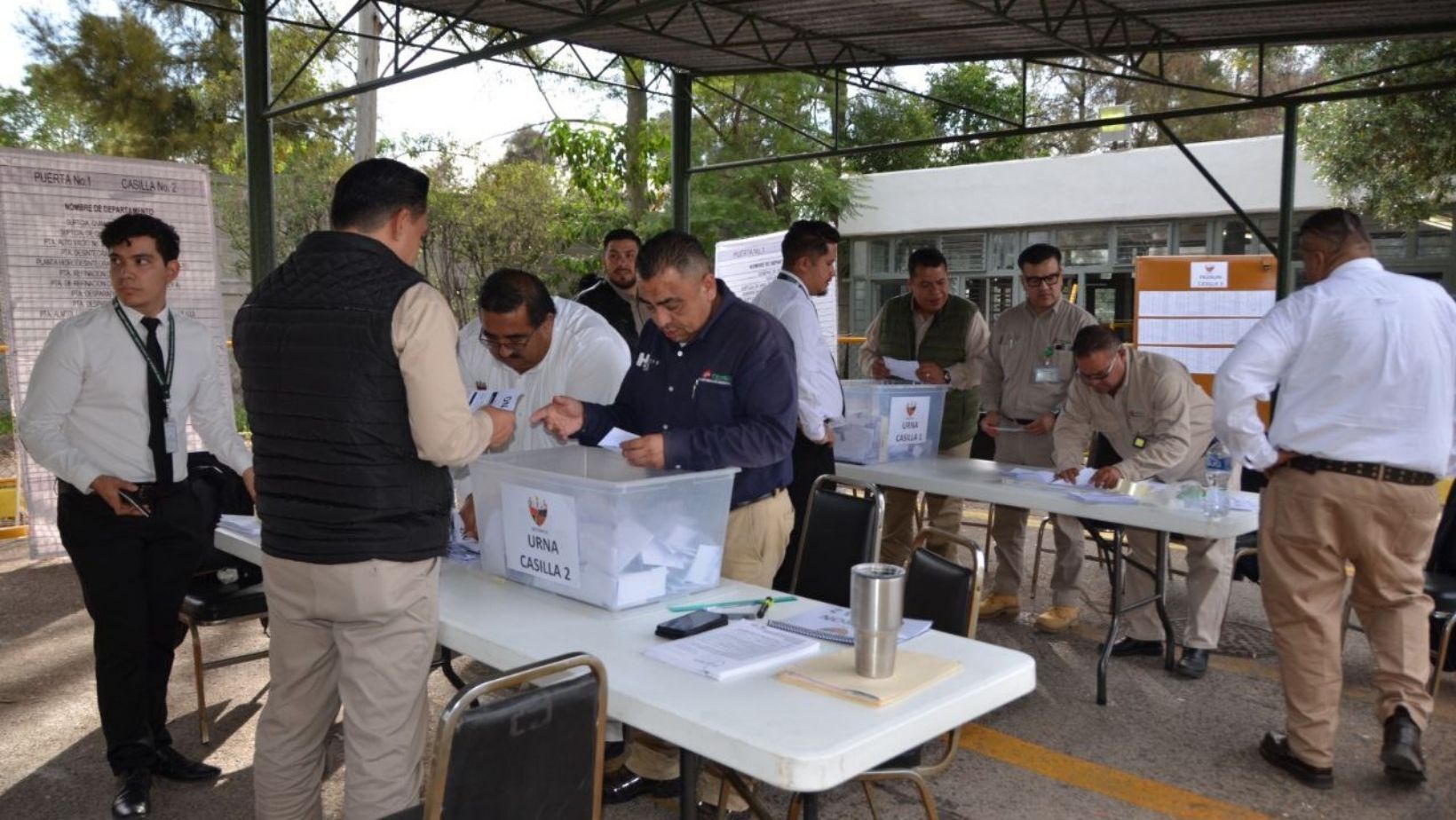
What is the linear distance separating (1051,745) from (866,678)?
6.76 ft

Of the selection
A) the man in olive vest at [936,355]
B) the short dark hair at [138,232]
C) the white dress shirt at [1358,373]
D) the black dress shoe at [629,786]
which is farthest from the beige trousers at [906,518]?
the short dark hair at [138,232]

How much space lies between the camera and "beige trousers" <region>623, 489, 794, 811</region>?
121 inches

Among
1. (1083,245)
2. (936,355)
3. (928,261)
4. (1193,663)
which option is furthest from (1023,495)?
(1083,245)

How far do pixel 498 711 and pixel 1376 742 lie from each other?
3355 millimetres

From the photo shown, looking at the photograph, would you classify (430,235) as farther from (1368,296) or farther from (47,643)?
(1368,296)

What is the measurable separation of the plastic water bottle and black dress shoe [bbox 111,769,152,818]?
11.3 ft

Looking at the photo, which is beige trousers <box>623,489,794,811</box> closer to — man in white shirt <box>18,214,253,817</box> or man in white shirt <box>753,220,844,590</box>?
Answer: man in white shirt <box>753,220,844,590</box>

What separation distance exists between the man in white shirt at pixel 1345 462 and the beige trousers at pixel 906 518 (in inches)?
76.3

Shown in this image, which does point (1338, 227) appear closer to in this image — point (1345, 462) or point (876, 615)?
point (1345, 462)

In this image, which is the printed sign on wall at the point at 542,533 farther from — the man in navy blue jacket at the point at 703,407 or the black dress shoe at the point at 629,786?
the black dress shoe at the point at 629,786

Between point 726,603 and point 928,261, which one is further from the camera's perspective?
point 928,261

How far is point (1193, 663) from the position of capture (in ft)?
14.1

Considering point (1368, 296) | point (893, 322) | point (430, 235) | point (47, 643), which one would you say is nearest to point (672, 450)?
point (1368, 296)

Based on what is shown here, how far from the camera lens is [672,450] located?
2.64m
